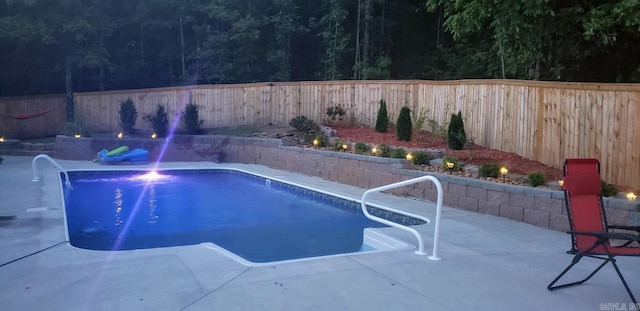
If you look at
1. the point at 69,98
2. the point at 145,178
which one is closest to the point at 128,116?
the point at 69,98

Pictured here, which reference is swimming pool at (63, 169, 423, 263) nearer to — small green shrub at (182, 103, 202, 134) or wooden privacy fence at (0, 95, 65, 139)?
small green shrub at (182, 103, 202, 134)

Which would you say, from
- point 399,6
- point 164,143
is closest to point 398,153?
point 164,143

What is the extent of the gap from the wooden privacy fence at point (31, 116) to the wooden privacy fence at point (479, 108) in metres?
0.98

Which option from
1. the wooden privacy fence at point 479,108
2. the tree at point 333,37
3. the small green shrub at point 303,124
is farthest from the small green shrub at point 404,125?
the tree at point 333,37

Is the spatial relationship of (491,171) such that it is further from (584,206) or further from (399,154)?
(584,206)

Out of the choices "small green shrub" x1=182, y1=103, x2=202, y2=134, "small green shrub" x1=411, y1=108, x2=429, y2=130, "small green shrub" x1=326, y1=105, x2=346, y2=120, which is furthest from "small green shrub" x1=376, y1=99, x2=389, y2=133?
"small green shrub" x1=182, y1=103, x2=202, y2=134

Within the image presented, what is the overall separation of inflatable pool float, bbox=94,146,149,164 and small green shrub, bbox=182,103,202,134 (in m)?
1.74

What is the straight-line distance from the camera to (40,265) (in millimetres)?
4977

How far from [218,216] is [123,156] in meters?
6.41

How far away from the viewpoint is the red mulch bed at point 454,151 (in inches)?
340

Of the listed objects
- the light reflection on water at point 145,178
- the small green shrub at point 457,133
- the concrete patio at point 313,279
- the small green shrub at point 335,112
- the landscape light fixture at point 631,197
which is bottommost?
the light reflection on water at point 145,178

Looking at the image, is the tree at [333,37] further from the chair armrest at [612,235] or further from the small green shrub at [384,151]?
the chair armrest at [612,235]

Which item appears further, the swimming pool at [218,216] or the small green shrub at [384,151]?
the small green shrub at [384,151]

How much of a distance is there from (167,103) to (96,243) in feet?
37.3
